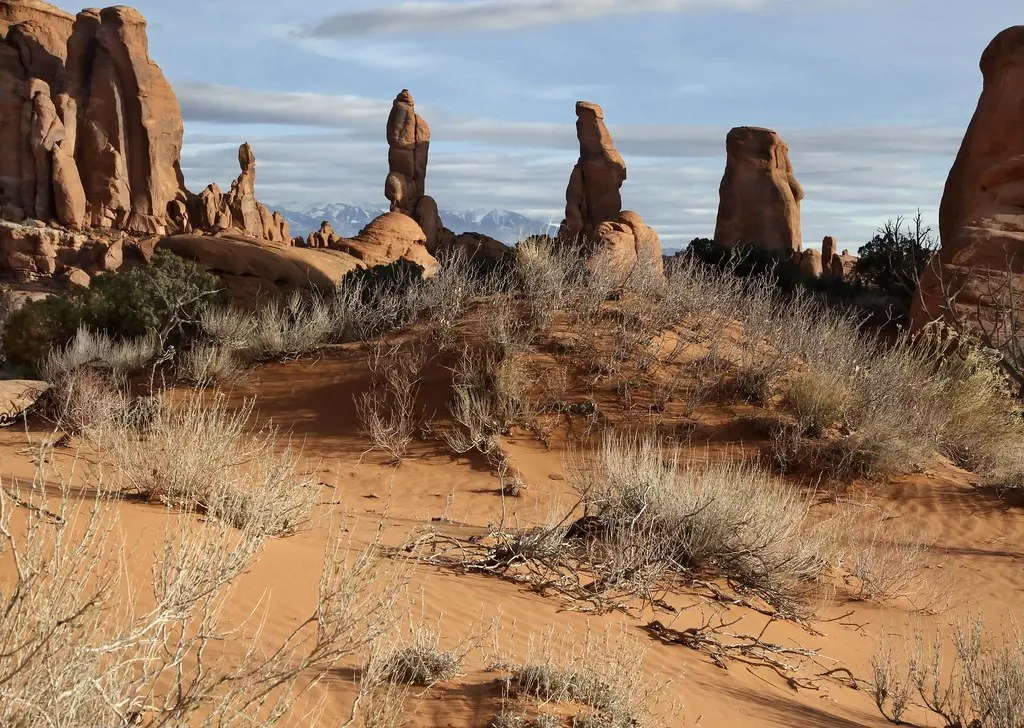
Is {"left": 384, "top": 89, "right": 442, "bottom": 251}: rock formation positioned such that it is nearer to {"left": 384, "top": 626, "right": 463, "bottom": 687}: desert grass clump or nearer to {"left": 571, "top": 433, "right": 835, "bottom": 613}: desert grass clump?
{"left": 571, "top": 433, "right": 835, "bottom": 613}: desert grass clump

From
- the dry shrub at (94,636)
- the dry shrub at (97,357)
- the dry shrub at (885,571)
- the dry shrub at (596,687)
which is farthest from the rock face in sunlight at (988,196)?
the dry shrub at (94,636)

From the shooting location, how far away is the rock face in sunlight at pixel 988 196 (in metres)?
16.8

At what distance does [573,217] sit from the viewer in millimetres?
55844

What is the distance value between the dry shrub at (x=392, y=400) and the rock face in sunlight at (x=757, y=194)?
36.8 meters

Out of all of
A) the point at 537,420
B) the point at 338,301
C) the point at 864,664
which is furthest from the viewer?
the point at 338,301

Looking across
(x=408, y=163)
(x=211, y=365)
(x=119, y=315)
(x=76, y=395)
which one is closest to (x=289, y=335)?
(x=211, y=365)

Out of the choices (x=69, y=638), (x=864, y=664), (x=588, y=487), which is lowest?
(x=864, y=664)

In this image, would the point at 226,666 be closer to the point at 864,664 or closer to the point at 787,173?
the point at 864,664

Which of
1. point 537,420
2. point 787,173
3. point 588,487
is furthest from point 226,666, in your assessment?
point 787,173

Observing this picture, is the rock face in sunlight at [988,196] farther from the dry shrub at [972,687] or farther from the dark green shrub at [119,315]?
the dark green shrub at [119,315]

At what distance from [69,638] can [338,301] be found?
15342 millimetres

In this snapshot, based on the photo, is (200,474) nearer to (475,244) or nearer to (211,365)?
(211,365)

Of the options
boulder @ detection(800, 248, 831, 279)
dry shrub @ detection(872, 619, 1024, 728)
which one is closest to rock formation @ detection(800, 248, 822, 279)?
boulder @ detection(800, 248, 831, 279)

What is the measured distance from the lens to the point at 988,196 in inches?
768
